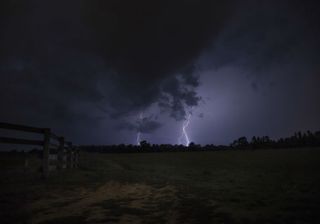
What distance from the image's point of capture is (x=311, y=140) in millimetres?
68000

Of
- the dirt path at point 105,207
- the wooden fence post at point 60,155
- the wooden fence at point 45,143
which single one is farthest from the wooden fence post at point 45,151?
the wooden fence post at point 60,155

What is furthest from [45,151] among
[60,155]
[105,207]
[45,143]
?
[105,207]

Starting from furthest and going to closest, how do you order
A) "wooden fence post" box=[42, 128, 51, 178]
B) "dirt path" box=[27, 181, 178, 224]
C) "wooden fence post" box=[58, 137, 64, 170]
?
"wooden fence post" box=[58, 137, 64, 170] → "wooden fence post" box=[42, 128, 51, 178] → "dirt path" box=[27, 181, 178, 224]

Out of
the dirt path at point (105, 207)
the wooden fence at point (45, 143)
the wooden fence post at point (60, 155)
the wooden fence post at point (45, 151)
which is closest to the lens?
the dirt path at point (105, 207)

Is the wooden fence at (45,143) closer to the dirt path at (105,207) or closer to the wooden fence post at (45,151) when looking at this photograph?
the wooden fence post at (45,151)

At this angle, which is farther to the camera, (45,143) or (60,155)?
(60,155)

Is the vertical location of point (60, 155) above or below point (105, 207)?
above

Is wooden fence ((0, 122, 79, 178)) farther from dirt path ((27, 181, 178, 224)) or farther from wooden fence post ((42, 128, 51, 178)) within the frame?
dirt path ((27, 181, 178, 224))

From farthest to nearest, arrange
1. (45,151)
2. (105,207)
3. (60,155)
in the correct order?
1. (60,155)
2. (45,151)
3. (105,207)

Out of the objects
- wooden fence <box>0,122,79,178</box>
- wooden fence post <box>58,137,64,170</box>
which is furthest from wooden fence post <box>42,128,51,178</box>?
wooden fence post <box>58,137,64,170</box>

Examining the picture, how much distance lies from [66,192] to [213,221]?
4.28 metres

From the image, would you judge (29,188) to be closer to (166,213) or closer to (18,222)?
(18,222)

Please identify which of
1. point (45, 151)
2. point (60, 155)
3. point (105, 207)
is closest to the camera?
point (105, 207)

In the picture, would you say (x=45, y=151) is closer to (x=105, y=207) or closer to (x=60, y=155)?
(x=60, y=155)
